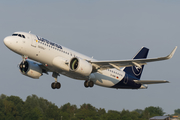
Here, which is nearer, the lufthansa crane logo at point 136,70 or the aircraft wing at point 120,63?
the aircraft wing at point 120,63

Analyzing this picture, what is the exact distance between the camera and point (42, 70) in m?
47.8

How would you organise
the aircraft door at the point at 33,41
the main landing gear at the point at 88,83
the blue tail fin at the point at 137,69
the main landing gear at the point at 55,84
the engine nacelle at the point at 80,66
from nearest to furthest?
1. the aircraft door at the point at 33,41
2. the engine nacelle at the point at 80,66
3. the main landing gear at the point at 88,83
4. the main landing gear at the point at 55,84
5. the blue tail fin at the point at 137,69

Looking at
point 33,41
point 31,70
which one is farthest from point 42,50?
point 31,70

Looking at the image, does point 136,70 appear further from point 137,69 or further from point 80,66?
point 80,66

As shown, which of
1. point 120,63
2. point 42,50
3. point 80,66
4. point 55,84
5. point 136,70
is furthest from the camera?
point 136,70

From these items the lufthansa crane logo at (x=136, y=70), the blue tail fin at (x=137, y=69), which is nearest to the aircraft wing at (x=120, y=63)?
the blue tail fin at (x=137, y=69)

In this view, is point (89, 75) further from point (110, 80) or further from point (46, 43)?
point (46, 43)

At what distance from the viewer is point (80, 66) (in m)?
41.4

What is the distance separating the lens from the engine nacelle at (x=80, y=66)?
136 feet

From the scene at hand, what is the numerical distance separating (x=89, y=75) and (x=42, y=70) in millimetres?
7787

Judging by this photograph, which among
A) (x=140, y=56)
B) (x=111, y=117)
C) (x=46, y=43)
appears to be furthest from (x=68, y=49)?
(x=111, y=117)

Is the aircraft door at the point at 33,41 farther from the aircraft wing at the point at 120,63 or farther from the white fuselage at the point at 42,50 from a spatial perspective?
the aircraft wing at the point at 120,63

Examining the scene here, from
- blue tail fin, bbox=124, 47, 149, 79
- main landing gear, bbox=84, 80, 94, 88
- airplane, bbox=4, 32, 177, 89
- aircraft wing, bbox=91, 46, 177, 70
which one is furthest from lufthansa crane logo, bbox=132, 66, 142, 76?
main landing gear, bbox=84, 80, 94, 88

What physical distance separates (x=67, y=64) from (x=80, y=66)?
1781 mm
